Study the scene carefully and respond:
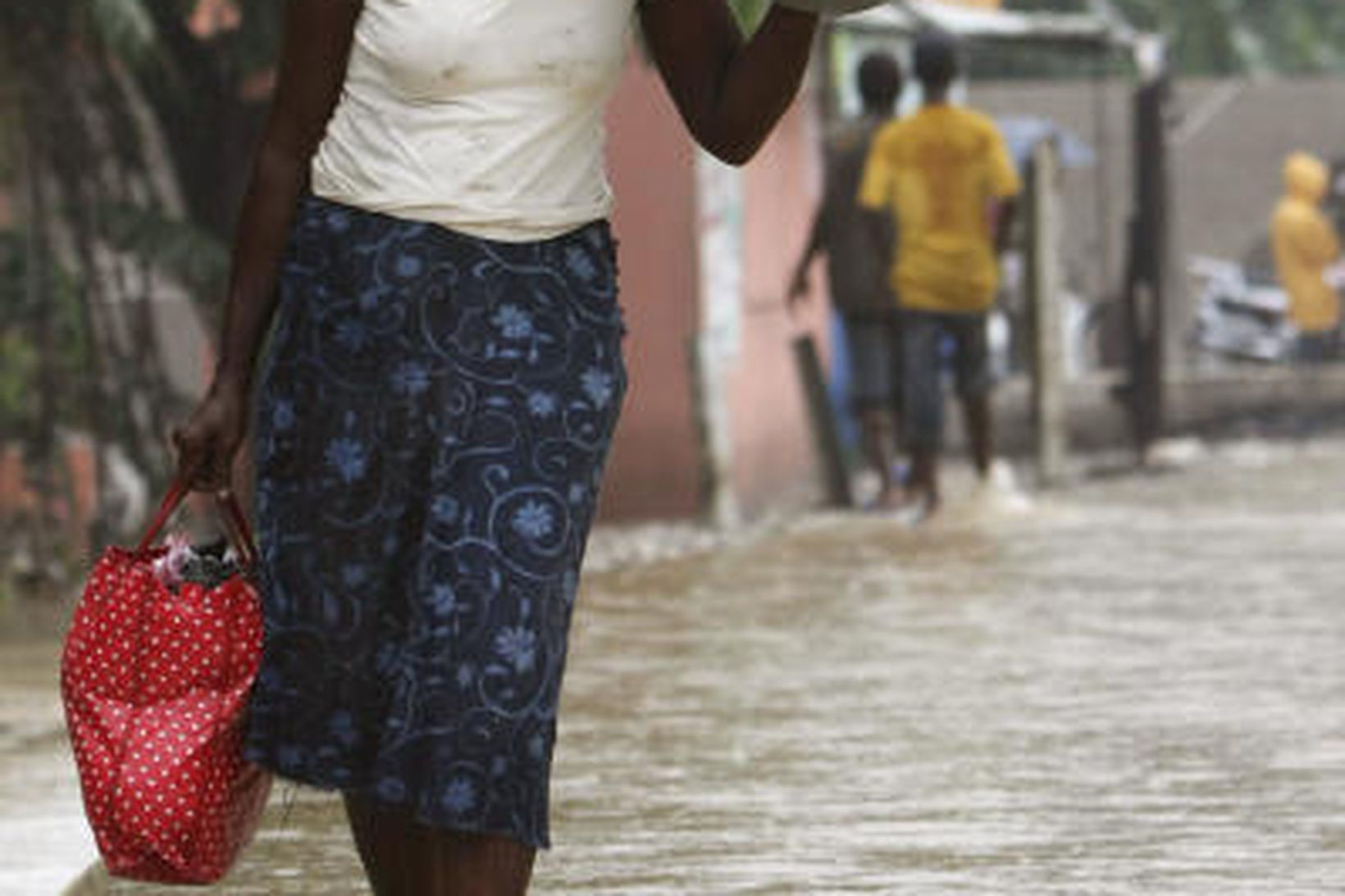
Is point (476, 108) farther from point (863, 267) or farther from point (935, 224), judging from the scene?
point (863, 267)

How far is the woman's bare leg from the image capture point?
471 cm

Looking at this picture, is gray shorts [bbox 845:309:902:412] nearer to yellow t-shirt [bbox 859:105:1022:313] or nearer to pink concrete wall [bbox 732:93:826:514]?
yellow t-shirt [bbox 859:105:1022:313]

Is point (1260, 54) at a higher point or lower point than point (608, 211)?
lower

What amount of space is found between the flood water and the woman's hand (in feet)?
4.96

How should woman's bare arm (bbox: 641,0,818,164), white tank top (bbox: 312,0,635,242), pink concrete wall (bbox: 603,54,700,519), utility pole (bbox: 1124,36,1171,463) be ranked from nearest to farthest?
woman's bare arm (bbox: 641,0,818,164) < white tank top (bbox: 312,0,635,242) < pink concrete wall (bbox: 603,54,700,519) < utility pole (bbox: 1124,36,1171,463)

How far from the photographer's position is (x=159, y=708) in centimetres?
473

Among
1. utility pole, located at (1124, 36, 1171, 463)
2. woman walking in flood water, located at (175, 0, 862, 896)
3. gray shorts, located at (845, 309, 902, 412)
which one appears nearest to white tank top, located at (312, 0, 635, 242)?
woman walking in flood water, located at (175, 0, 862, 896)

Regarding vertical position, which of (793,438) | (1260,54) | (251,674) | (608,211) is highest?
(608,211)

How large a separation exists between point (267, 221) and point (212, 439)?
0.86 ft

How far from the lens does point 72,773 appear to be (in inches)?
309

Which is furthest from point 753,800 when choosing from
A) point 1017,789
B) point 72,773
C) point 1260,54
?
point 1260,54

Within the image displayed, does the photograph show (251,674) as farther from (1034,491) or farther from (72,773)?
(1034,491)

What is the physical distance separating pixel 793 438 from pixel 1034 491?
1.62 m

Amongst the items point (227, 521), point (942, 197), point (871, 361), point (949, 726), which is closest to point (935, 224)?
point (942, 197)
